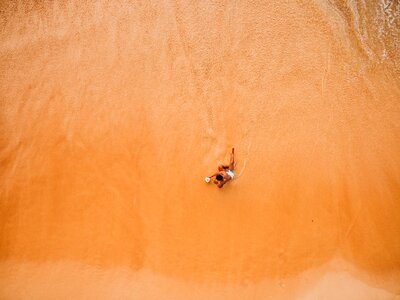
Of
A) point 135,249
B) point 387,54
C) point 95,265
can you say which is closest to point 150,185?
point 135,249

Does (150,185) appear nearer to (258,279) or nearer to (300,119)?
(258,279)

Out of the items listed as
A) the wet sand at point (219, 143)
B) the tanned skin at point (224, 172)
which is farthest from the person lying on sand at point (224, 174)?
the wet sand at point (219, 143)

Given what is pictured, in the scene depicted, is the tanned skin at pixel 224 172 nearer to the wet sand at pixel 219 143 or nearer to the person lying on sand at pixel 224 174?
the person lying on sand at pixel 224 174

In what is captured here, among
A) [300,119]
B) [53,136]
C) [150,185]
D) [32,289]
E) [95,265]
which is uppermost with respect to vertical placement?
[300,119]

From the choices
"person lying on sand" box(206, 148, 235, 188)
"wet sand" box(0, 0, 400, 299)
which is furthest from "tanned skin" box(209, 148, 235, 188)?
"wet sand" box(0, 0, 400, 299)

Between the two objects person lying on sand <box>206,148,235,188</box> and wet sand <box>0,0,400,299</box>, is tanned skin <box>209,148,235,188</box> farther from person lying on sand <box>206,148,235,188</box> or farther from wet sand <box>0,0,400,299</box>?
wet sand <box>0,0,400,299</box>

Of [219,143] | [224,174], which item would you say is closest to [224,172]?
[224,174]

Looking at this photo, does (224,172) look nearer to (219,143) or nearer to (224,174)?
(224,174)
